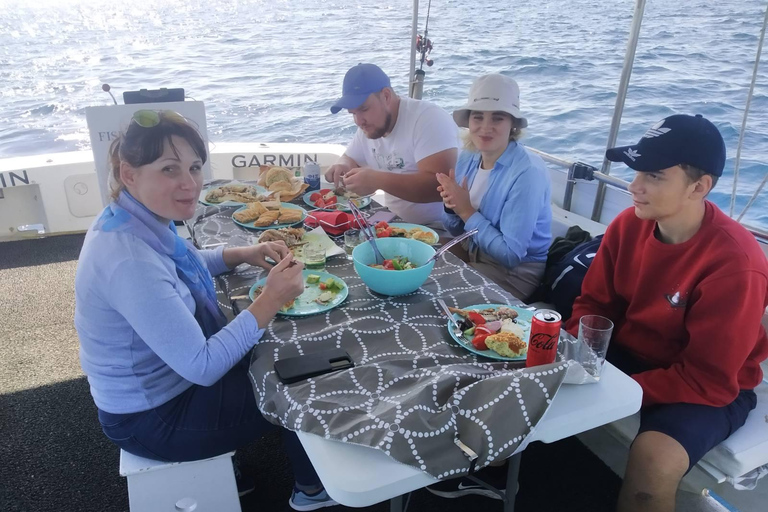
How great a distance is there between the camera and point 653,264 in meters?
1.60

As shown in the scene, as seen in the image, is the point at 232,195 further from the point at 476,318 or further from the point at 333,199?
the point at 476,318

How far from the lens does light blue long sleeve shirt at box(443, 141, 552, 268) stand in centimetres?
196

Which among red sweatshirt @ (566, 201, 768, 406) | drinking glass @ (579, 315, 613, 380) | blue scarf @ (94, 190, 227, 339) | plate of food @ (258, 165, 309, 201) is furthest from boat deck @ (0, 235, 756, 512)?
plate of food @ (258, 165, 309, 201)

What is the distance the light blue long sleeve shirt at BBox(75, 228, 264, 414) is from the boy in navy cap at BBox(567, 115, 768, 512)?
3.63 feet

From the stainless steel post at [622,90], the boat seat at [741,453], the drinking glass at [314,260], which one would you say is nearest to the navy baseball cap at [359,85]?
the drinking glass at [314,260]

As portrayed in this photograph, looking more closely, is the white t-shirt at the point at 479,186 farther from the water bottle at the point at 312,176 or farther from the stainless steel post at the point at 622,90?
the water bottle at the point at 312,176

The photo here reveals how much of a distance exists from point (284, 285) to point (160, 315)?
29 centimetres

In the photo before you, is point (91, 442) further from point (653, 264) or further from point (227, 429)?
point (653, 264)

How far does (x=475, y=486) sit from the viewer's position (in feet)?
6.09

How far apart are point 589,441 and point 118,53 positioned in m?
14.2

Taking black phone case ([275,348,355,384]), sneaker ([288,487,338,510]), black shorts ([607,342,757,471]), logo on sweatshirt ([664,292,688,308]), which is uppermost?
black phone case ([275,348,355,384])

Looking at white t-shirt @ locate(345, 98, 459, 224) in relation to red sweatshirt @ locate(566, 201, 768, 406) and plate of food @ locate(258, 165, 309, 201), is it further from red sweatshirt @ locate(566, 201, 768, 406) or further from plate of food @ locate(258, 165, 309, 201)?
red sweatshirt @ locate(566, 201, 768, 406)

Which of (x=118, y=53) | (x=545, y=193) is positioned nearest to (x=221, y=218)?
(x=545, y=193)

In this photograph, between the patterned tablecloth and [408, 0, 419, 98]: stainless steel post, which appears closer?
the patterned tablecloth
